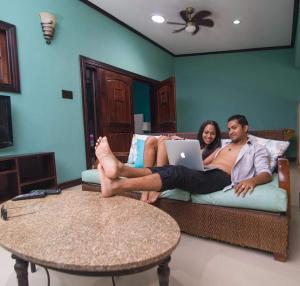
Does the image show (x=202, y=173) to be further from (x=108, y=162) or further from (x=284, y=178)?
(x=108, y=162)

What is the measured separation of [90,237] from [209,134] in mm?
1527

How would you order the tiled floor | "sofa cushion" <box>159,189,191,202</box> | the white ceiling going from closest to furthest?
the tiled floor, "sofa cushion" <box>159,189,191,202</box>, the white ceiling

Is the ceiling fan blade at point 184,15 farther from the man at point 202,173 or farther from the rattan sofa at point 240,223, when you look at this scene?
the rattan sofa at point 240,223

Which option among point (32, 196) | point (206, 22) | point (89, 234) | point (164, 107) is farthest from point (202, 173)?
point (164, 107)

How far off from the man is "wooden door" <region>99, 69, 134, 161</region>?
2.40 metres

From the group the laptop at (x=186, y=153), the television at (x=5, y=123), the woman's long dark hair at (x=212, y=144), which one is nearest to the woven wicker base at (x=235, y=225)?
the laptop at (x=186, y=153)

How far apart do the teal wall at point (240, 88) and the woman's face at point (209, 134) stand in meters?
4.03

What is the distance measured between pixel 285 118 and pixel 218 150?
429 cm

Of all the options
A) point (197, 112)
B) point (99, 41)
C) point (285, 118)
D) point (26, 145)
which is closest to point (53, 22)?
point (99, 41)

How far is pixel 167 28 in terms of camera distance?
4.62m

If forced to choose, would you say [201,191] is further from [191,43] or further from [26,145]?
[191,43]

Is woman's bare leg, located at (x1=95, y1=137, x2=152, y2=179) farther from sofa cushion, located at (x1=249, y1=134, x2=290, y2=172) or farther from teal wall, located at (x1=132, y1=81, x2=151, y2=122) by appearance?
teal wall, located at (x1=132, y1=81, x2=151, y2=122)

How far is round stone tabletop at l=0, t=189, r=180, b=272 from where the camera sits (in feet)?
2.69

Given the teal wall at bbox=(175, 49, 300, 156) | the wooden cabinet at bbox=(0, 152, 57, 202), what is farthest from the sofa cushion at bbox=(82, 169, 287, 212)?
the teal wall at bbox=(175, 49, 300, 156)
